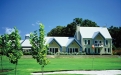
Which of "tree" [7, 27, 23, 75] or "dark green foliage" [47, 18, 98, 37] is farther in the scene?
"dark green foliage" [47, 18, 98, 37]

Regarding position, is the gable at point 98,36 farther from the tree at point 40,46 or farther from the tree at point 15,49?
the tree at point 40,46

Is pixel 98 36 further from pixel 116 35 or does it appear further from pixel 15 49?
pixel 15 49

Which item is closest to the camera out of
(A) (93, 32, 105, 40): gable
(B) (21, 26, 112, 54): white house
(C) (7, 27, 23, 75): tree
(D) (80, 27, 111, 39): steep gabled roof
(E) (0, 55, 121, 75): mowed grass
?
(C) (7, 27, 23, 75): tree

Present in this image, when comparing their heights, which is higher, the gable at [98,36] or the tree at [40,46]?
the gable at [98,36]

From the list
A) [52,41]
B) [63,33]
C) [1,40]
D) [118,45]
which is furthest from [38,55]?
[118,45]

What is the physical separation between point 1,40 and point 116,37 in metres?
73.1

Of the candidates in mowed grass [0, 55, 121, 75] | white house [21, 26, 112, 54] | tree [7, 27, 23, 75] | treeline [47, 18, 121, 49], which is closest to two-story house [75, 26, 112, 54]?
white house [21, 26, 112, 54]

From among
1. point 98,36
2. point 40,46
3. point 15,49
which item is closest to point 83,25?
point 98,36

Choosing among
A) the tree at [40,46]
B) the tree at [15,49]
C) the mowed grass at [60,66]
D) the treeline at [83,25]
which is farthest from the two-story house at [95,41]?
the tree at [40,46]

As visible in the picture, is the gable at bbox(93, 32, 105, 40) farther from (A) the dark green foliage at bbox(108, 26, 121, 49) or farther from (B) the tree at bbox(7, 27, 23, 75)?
(B) the tree at bbox(7, 27, 23, 75)

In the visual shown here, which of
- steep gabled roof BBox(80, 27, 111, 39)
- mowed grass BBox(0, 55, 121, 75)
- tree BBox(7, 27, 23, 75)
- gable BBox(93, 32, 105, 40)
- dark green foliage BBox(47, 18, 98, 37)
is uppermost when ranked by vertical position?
dark green foliage BBox(47, 18, 98, 37)

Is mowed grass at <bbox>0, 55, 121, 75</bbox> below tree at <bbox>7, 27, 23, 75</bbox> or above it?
below

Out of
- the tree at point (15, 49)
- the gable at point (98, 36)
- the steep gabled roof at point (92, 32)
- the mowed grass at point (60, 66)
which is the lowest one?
the mowed grass at point (60, 66)

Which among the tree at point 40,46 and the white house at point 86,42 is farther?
the white house at point 86,42
